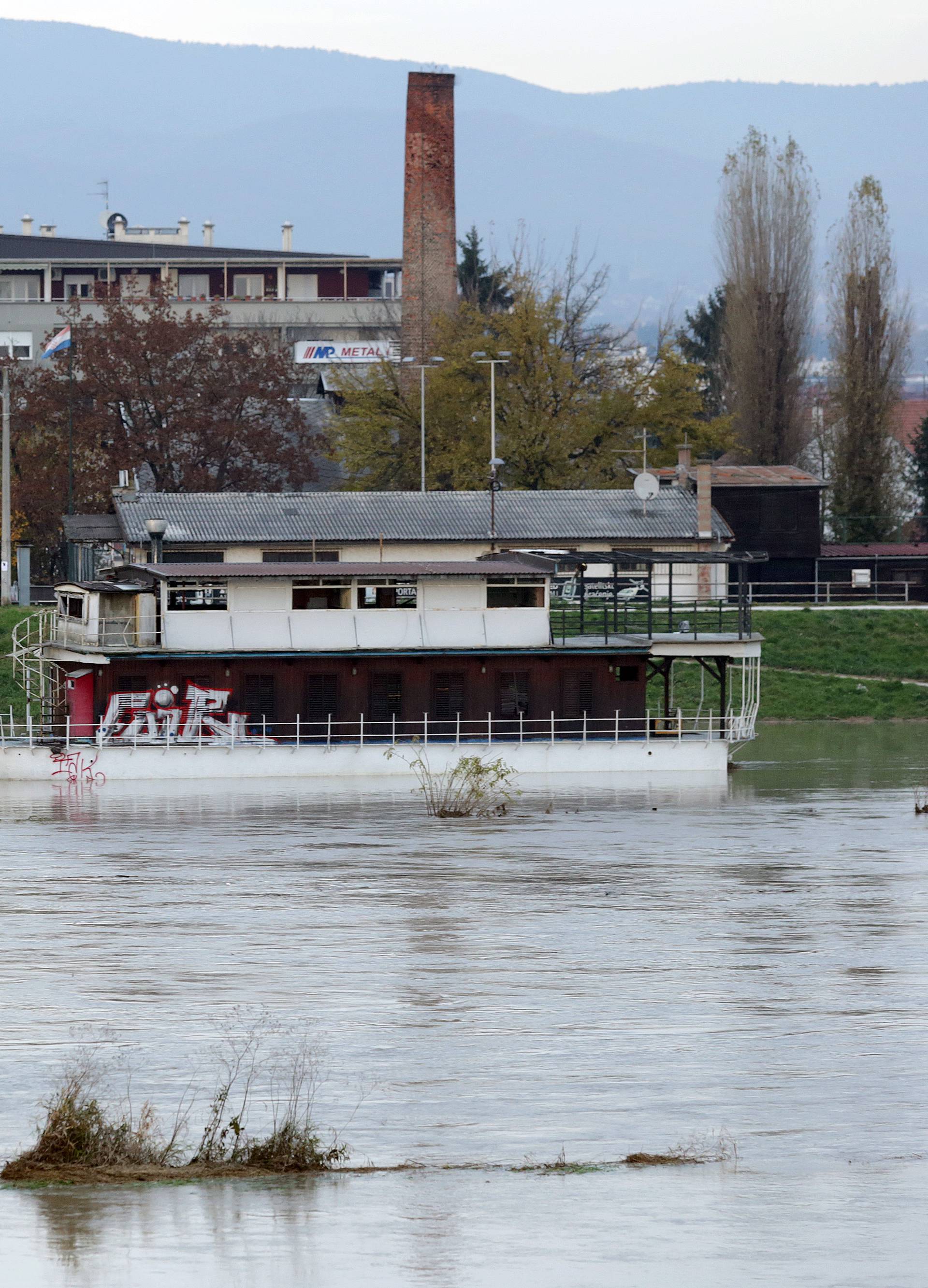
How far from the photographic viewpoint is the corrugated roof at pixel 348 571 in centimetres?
4897

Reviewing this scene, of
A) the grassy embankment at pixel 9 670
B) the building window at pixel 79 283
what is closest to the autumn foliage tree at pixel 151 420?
the grassy embankment at pixel 9 670

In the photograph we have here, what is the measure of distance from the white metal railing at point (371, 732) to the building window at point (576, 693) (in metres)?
0.21

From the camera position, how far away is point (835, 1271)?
1205 cm

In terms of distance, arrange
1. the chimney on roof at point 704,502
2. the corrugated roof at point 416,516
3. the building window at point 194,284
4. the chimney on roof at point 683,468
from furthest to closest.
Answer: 1. the building window at point 194,284
2. the chimney on roof at point 683,468
3. the chimney on roof at point 704,502
4. the corrugated roof at point 416,516

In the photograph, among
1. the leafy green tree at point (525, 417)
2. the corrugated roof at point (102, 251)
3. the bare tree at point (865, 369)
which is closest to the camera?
the leafy green tree at point (525, 417)

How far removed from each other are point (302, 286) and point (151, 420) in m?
59.4

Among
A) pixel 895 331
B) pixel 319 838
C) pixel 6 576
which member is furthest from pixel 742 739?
pixel 895 331

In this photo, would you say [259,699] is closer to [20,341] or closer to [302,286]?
[20,341]

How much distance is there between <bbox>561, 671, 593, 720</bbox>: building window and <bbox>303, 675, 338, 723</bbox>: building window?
562 centimetres

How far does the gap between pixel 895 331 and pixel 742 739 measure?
48.4 metres

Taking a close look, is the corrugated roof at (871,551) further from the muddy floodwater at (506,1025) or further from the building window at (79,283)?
the building window at (79,283)

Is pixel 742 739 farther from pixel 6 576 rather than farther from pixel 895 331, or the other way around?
pixel 895 331

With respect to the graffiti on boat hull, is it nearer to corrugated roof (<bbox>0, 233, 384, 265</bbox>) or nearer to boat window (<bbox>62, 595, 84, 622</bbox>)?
boat window (<bbox>62, 595, 84, 622</bbox>)

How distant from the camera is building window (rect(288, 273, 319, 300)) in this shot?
146 metres
